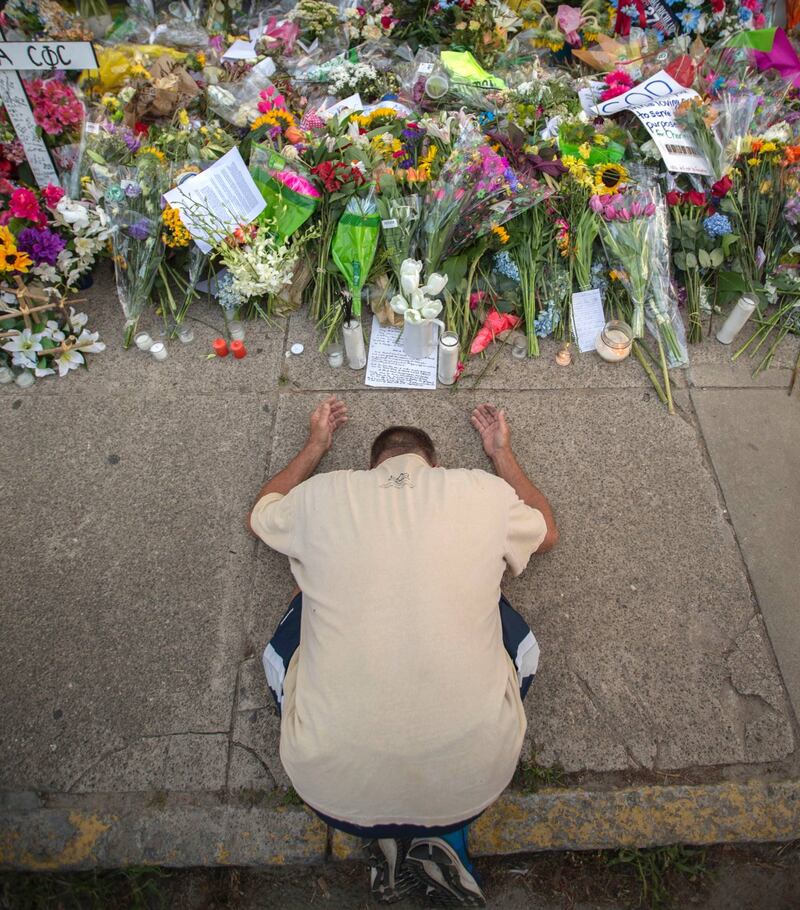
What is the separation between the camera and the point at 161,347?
2.80m

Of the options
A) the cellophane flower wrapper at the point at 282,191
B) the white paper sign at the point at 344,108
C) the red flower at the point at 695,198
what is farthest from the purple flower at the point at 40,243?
the red flower at the point at 695,198

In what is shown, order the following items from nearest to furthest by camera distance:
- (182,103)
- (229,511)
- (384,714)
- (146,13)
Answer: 1. (384,714)
2. (229,511)
3. (182,103)
4. (146,13)

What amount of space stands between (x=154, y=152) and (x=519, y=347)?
7.14 feet

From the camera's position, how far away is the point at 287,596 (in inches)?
88.8

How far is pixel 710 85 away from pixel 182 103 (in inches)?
123

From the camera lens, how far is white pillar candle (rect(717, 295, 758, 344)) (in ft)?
8.86

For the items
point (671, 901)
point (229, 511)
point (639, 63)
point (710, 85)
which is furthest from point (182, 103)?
point (671, 901)

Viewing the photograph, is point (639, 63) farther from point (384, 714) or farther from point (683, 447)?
point (384, 714)

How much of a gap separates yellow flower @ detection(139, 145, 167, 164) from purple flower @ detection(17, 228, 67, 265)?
641mm

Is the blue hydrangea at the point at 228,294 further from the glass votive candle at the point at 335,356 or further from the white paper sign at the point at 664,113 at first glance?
the white paper sign at the point at 664,113

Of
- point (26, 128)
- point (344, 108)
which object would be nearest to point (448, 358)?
point (344, 108)

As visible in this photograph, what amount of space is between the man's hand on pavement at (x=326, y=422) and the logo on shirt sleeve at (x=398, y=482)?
0.88m

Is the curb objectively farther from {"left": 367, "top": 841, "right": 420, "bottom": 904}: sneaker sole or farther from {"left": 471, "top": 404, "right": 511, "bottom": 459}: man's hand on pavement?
{"left": 471, "top": 404, "right": 511, "bottom": 459}: man's hand on pavement

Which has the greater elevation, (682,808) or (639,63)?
(639,63)
